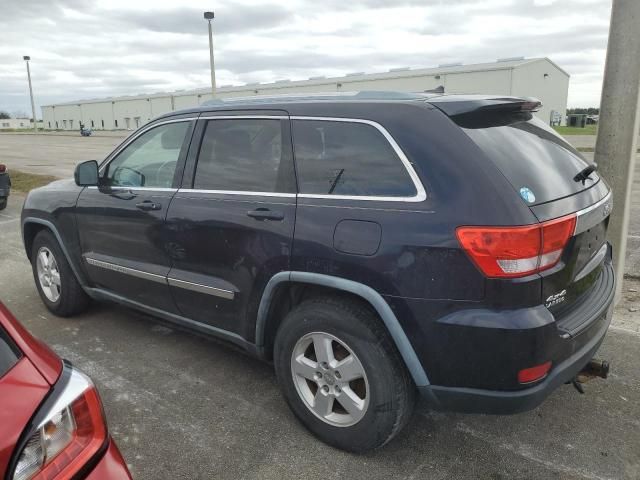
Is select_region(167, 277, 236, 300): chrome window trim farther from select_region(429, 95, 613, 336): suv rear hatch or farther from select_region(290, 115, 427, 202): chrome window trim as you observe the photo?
select_region(429, 95, 613, 336): suv rear hatch

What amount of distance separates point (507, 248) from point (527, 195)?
0.92 feet

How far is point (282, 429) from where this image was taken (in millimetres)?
2961

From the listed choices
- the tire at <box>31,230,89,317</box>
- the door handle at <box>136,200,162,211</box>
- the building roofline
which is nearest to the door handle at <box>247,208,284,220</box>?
the door handle at <box>136,200,162,211</box>

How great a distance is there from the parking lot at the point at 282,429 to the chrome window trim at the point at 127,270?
0.62 meters

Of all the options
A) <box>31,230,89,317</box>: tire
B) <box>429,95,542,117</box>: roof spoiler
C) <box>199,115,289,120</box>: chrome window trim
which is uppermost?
<box>429,95,542,117</box>: roof spoiler

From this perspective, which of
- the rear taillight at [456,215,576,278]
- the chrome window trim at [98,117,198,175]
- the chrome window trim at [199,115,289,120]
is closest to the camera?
the rear taillight at [456,215,576,278]

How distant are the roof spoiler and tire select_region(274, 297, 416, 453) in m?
1.04

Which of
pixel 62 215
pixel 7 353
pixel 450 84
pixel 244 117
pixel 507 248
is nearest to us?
pixel 7 353

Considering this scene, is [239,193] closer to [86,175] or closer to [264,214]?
[264,214]

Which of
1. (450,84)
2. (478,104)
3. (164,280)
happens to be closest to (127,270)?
(164,280)

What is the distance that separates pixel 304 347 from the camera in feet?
9.17

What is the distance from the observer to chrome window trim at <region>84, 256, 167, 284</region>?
355cm

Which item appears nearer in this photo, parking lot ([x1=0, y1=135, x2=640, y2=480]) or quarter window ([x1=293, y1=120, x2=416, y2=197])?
quarter window ([x1=293, y1=120, x2=416, y2=197])

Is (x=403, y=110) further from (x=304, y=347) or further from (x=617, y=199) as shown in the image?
(x=617, y=199)
